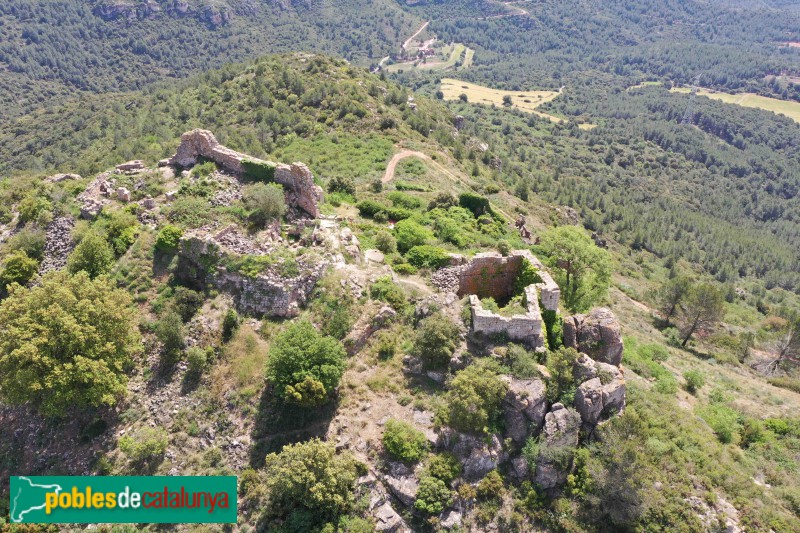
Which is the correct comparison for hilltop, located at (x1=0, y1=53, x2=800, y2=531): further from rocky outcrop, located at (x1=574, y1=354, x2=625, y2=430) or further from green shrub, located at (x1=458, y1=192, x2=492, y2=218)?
green shrub, located at (x1=458, y1=192, x2=492, y2=218)

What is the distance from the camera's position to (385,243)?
39938mm

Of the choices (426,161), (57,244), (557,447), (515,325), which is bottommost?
(426,161)

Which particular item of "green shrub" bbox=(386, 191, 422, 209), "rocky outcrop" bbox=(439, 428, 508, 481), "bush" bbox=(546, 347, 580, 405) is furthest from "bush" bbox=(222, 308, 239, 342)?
"green shrub" bbox=(386, 191, 422, 209)

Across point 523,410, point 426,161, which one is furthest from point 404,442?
point 426,161

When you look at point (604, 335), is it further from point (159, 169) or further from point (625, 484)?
point (159, 169)

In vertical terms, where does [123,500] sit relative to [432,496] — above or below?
below

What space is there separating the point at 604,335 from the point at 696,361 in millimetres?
26812

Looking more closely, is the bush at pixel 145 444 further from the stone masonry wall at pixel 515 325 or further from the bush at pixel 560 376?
the bush at pixel 560 376

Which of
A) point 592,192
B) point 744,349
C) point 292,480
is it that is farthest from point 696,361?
point 592,192

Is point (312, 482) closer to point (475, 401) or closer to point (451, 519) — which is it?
point (451, 519)

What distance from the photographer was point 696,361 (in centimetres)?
4944

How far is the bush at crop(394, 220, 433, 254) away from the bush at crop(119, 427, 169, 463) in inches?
882

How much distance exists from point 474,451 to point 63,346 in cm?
2306

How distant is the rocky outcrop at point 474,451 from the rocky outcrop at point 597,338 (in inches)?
337
